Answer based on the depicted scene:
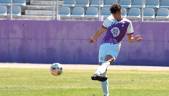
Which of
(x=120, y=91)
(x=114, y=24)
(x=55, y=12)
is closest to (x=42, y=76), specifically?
(x=120, y=91)

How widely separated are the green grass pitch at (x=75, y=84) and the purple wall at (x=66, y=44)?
5728 mm

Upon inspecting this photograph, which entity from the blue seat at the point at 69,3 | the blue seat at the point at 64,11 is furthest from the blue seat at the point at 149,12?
the blue seat at the point at 69,3

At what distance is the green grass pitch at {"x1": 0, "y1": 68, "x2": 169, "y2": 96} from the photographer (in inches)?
646

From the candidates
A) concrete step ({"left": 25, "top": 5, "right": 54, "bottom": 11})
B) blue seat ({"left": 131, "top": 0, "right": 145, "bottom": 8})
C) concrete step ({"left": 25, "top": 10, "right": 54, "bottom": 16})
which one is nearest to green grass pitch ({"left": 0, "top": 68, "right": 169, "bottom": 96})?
concrete step ({"left": 25, "top": 10, "right": 54, "bottom": 16})

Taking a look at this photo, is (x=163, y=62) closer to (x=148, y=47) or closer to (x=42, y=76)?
(x=148, y=47)

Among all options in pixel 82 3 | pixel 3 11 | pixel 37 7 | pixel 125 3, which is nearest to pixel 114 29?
pixel 125 3

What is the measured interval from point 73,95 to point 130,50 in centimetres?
1437

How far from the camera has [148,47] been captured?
29.7m

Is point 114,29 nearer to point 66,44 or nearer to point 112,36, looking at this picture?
point 112,36

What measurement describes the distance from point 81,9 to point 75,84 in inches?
531

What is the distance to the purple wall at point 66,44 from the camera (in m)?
29.7

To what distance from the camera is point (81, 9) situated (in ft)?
106

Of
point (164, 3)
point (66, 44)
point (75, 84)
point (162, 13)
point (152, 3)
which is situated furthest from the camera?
point (152, 3)

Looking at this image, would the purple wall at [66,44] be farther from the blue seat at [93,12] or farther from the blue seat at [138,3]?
the blue seat at [138,3]
